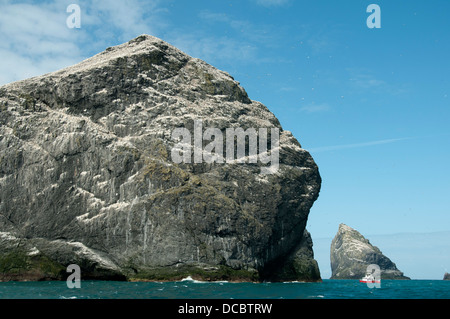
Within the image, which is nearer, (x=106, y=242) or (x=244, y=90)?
(x=106, y=242)

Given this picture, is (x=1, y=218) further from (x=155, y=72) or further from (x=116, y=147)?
(x=155, y=72)

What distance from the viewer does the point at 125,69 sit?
276ft

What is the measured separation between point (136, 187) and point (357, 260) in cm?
13526

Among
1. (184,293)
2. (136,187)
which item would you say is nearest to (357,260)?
(136,187)

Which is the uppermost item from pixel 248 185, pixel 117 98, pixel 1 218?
pixel 117 98

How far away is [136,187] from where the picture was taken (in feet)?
239

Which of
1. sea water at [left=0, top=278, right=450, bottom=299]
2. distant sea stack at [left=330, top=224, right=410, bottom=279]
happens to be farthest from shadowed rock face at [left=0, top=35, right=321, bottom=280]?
distant sea stack at [left=330, top=224, right=410, bottom=279]

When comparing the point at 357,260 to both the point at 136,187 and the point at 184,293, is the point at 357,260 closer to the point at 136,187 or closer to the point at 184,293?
the point at 136,187

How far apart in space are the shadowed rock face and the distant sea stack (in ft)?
345

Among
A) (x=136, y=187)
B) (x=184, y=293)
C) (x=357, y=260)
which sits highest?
(x=136, y=187)

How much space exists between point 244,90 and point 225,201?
30013mm
